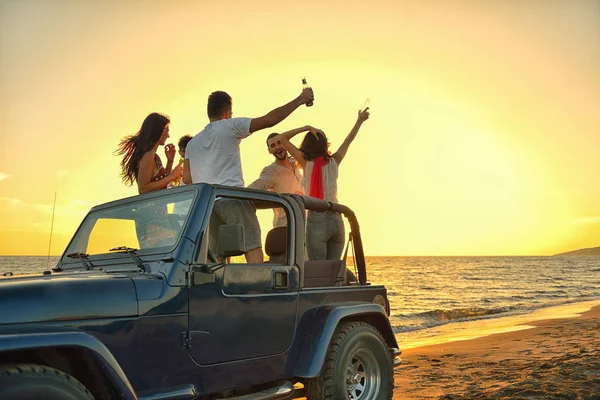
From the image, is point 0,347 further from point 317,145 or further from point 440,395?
point 440,395

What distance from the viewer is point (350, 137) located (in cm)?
636

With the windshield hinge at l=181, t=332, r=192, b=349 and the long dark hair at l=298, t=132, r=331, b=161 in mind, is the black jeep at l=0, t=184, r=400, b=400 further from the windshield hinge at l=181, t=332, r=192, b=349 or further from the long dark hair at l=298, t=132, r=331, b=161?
the long dark hair at l=298, t=132, r=331, b=161

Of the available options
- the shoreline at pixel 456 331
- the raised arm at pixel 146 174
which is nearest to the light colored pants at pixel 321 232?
the raised arm at pixel 146 174

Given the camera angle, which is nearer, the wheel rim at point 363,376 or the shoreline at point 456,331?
the wheel rim at point 363,376

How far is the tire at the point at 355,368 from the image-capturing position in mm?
4453

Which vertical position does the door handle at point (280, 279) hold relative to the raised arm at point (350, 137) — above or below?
below

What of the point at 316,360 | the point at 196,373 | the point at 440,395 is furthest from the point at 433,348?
the point at 196,373

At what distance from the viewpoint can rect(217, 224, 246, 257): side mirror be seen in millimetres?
3525

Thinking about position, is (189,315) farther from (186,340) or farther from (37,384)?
(37,384)

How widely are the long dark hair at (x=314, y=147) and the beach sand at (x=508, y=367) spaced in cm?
296

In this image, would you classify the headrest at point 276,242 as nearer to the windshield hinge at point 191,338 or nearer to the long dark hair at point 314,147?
the windshield hinge at point 191,338

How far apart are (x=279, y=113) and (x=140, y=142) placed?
1.23 metres

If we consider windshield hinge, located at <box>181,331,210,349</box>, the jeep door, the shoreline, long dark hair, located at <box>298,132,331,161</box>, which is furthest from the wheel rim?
the shoreline

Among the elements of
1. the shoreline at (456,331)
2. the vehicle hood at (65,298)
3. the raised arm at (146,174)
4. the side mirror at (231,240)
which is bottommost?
the shoreline at (456,331)
